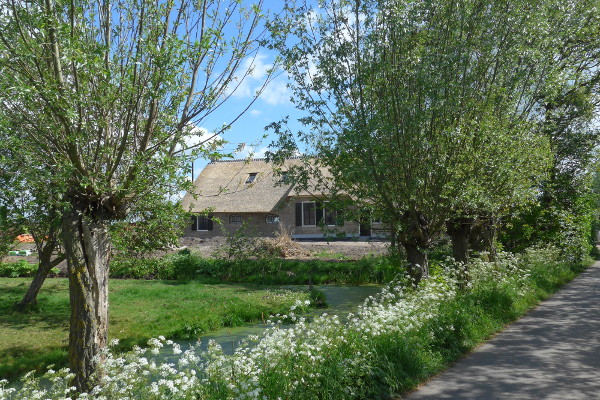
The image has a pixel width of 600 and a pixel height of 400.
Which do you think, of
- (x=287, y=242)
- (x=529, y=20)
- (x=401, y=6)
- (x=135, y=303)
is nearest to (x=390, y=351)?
(x=401, y=6)

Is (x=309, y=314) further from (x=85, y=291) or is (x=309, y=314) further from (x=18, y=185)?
(x=18, y=185)

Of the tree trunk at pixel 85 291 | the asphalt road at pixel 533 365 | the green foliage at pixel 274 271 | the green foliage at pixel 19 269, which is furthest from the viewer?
the green foliage at pixel 19 269

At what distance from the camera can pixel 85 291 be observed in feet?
21.9

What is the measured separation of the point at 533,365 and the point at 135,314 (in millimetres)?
10261

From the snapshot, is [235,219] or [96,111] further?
[235,219]

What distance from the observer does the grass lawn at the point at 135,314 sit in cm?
1062

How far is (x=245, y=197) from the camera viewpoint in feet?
119

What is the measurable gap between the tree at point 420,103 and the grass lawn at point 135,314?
5.15 m

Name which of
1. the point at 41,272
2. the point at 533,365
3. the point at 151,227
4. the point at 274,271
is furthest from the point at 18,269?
the point at 533,365

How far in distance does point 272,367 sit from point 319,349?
0.64 meters

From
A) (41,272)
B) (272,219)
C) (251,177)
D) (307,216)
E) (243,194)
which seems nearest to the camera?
(41,272)

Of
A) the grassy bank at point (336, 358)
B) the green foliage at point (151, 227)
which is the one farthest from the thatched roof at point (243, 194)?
the grassy bank at point (336, 358)

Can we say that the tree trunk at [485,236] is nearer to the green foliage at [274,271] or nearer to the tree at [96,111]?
the green foliage at [274,271]

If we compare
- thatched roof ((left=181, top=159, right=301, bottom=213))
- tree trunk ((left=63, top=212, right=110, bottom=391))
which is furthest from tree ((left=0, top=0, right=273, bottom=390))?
thatched roof ((left=181, top=159, right=301, bottom=213))
